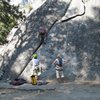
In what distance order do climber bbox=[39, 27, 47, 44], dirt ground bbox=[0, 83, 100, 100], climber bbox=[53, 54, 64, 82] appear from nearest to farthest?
dirt ground bbox=[0, 83, 100, 100]
climber bbox=[53, 54, 64, 82]
climber bbox=[39, 27, 47, 44]

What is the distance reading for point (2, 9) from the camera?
24078mm

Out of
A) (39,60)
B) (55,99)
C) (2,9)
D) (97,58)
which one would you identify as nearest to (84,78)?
(97,58)

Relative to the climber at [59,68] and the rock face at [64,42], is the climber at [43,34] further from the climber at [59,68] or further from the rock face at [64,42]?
the climber at [59,68]

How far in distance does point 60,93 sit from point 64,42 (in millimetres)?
5872

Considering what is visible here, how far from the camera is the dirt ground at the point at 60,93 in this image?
1622 cm

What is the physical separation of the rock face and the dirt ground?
1.96 m

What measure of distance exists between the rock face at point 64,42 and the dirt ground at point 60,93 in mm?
1964

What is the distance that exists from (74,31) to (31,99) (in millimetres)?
7898

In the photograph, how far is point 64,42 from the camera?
73.2ft

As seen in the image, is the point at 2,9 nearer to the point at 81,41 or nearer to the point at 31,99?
the point at 81,41

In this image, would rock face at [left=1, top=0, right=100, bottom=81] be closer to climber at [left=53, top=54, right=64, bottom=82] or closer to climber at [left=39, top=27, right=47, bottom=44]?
climber at [left=39, top=27, right=47, bottom=44]

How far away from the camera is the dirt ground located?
16.2 m

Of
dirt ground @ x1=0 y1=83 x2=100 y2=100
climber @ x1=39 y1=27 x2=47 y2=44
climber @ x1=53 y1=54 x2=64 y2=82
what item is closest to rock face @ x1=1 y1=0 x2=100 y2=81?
climber @ x1=39 y1=27 x2=47 y2=44

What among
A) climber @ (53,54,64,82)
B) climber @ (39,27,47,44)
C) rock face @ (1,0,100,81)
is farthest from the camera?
climber @ (39,27,47,44)
